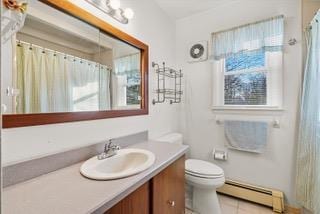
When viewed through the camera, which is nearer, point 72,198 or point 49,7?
point 72,198

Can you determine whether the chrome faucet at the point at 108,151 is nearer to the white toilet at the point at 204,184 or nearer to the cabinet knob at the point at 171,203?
the cabinet knob at the point at 171,203

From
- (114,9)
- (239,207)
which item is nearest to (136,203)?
(114,9)

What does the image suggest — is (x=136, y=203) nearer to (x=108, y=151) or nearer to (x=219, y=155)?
(x=108, y=151)

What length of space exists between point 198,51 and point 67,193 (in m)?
2.07

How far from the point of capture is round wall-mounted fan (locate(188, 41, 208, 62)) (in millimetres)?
2209

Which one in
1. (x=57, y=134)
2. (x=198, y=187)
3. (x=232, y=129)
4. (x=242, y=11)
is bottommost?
(x=198, y=187)

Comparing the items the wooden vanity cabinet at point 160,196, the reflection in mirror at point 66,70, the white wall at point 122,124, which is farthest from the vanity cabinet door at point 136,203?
the reflection in mirror at point 66,70

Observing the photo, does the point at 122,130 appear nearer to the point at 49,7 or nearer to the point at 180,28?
the point at 49,7

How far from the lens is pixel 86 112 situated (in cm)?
119

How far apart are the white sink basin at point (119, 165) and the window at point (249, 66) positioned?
1257 millimetres

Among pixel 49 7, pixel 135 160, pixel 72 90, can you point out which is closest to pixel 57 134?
pixel 72 90

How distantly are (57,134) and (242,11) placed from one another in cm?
220

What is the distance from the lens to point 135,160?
1307 mm

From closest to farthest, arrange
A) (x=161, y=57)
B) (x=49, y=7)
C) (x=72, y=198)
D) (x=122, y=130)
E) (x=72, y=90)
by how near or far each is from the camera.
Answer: (x=72, y=198)
(x=49, y=7)
(x=72, y=90)
(x=122, y=130)
(x=161, y=57)
